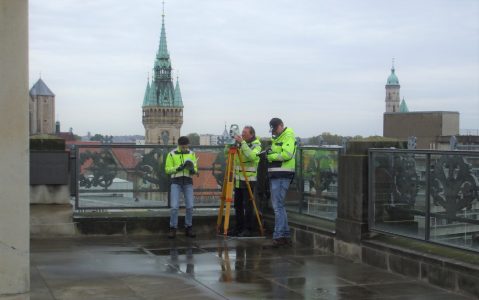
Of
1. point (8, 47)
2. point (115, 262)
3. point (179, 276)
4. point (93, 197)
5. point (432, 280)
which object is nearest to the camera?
point (8, 47)

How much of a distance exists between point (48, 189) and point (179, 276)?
13.9 feet

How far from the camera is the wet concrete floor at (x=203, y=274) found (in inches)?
277

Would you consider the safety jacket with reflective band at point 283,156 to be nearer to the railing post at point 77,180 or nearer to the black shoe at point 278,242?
the black shoe at point 278,242

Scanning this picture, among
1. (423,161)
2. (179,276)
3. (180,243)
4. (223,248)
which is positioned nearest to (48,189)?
(180,243)

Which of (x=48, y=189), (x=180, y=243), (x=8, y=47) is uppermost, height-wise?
(x=8, y=47)

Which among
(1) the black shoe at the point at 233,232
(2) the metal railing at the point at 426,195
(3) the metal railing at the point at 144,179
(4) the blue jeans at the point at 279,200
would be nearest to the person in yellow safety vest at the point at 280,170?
(4) the blue jeans at the point at 279,200

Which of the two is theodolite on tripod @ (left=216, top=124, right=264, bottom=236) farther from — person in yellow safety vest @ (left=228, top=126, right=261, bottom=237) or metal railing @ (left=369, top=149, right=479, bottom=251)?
metal railing @ (left=369, top=149, right=479, bottom=251)

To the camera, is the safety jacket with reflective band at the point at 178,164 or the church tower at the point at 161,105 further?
the church tower at the point at 161,105

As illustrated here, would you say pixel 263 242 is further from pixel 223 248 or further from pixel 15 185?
pixel 15 185

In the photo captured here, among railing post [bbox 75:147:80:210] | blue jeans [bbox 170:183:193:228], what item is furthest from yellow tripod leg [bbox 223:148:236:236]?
railing post [bbox 75:147:80:210]

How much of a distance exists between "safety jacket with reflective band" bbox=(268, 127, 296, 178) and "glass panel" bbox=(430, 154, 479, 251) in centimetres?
257

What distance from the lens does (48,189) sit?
11203 millimetres

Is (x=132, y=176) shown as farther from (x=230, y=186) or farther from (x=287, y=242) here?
(x=287, y=242)

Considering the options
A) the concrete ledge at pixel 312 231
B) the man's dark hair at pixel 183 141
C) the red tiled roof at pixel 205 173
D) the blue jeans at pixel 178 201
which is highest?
the man's dark hair at pixel 183 141
